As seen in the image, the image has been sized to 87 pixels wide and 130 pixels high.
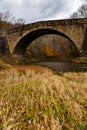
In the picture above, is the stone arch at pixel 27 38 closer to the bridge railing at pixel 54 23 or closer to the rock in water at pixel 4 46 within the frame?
the bridge railing at pixel 54 23

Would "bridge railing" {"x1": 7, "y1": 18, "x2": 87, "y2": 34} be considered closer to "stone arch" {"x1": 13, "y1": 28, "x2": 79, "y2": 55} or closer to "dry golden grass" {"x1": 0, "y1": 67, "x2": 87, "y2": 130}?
"stone arch" {"x1": 13, "y1": 28, "x2": 79, "y2": 55}

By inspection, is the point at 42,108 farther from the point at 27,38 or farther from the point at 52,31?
the point at 27,38

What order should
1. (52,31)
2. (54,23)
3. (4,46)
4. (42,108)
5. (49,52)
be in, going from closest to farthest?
(42,108) < (54,23) < (52,31) < (4,46) < (49,52)

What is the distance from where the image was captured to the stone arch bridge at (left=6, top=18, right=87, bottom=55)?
95.3ft

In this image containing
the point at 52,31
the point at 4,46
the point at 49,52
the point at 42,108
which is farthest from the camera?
the point at 49,52

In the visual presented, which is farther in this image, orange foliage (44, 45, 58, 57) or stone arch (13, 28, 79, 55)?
orange foliage (44, 45, 58, 57)

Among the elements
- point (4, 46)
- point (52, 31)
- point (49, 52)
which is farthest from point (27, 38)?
point (49, 52)

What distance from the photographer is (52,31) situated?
33125 mm

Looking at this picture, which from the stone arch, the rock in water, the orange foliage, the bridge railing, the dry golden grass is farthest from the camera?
the orange foliage

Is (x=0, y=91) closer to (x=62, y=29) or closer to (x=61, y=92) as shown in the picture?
(x=61, y=92)

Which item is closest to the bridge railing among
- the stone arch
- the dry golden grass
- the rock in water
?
the stone arch

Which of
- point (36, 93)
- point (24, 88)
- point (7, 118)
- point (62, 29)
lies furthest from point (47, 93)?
point (62, 29)

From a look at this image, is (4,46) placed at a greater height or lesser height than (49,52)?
greater

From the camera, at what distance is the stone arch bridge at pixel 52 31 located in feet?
95.3
